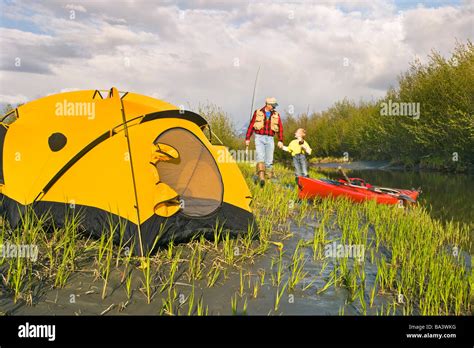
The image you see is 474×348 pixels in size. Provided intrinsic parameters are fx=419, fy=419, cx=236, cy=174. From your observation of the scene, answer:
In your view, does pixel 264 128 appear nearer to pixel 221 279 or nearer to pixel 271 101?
pixel 271 101

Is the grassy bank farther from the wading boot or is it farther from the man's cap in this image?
the man's cap

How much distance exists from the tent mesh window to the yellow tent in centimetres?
2

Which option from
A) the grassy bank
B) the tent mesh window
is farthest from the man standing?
the grassy bank

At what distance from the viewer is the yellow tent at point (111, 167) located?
5.43 meters

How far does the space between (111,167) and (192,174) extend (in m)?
1.79

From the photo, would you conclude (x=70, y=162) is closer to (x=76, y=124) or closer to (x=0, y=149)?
(x=76, y=124)

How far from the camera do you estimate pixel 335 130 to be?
125 feet

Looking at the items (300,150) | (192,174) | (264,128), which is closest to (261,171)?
(264,128)

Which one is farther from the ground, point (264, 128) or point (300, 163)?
point (264, 128)

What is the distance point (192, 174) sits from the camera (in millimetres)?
7055

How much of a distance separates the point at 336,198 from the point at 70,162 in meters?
6.39

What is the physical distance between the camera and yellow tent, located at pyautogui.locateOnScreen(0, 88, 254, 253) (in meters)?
5.43
